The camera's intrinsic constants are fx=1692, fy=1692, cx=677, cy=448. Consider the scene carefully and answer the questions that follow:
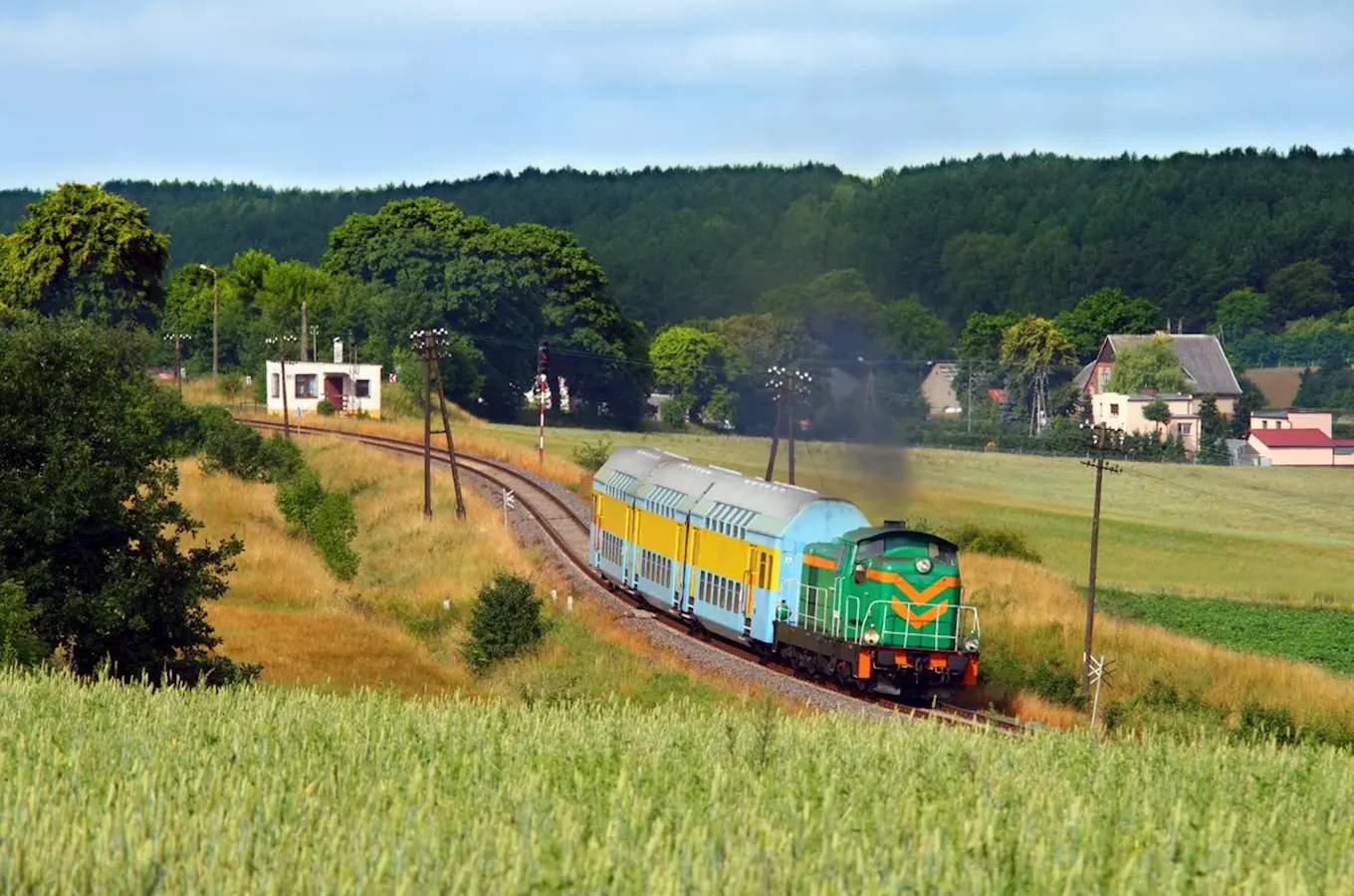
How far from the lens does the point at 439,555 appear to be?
6925 cm

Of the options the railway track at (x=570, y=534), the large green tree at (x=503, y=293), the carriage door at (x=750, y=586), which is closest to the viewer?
the railway track at (x=570, y=534)

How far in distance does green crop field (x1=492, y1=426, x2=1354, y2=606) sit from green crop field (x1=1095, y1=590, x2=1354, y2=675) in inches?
156

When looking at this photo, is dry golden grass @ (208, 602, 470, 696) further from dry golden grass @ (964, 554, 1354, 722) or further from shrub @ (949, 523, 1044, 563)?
shrub @ (949, 523, 1044, 563)

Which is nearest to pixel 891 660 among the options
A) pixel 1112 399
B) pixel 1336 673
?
pixel 1336 673

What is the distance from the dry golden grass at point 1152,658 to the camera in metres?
47.9

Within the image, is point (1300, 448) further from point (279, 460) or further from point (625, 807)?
point (625, 807)

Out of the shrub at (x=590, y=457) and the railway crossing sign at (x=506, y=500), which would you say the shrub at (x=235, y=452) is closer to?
the railway crossing sign at (x=506, y=500)

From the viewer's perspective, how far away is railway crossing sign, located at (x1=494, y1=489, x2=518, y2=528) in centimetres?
7738

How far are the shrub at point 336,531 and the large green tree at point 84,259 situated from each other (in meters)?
48.4

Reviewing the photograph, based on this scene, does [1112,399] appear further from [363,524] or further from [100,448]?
[100,448]

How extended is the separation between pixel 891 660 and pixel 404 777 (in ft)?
85.1

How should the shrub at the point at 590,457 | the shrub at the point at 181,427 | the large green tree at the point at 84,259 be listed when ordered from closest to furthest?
the shrub at the point at 181,427
the shrub at the point at 590,457
the large green tree at the point at 84,259

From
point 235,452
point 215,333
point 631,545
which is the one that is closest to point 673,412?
point 215,333

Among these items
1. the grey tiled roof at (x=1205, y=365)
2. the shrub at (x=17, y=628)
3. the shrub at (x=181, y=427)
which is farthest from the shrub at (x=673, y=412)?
the shrub at (x=17, y=628)
